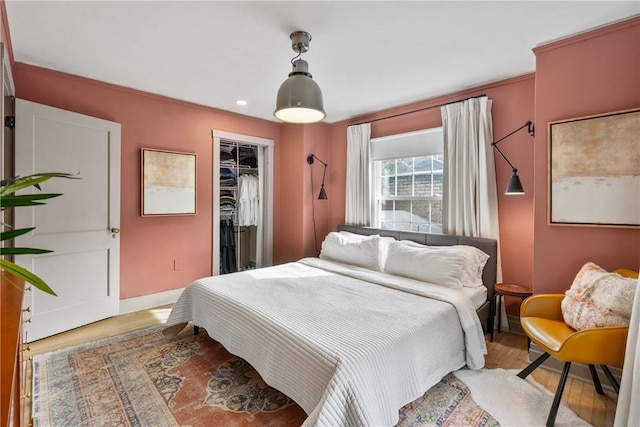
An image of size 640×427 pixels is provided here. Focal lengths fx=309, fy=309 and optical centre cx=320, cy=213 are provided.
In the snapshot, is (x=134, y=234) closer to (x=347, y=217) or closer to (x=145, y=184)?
(x=145, y=184)

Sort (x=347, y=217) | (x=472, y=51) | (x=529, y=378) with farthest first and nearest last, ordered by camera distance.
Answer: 1. (x=347, y=217)
2. (x=472, y=51)
3. (x=529, y=378)

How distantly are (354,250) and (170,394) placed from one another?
217cm

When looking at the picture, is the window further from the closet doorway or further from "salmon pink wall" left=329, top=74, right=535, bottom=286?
the closet doorway

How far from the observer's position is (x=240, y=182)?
15.0ft

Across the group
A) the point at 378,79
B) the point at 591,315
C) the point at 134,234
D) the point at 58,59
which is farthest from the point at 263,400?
the point at 58,59

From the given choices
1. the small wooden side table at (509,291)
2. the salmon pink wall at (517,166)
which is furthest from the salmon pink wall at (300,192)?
the small wooden side table at (509,291)

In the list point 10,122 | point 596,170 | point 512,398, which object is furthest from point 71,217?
point 596,170

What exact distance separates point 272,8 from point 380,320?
206 cm

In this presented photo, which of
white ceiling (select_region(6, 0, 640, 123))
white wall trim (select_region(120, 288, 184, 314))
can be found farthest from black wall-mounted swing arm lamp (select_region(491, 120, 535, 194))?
white wall trim (select_region(120, 288, 184, 314))

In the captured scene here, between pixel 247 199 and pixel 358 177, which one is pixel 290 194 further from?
pixel 358 177

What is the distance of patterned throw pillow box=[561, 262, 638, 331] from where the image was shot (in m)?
1.73

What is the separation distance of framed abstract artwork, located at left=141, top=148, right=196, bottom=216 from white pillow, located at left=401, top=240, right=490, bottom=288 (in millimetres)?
2879

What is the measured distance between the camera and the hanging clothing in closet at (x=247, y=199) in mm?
4562

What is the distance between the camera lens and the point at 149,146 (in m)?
3.46
